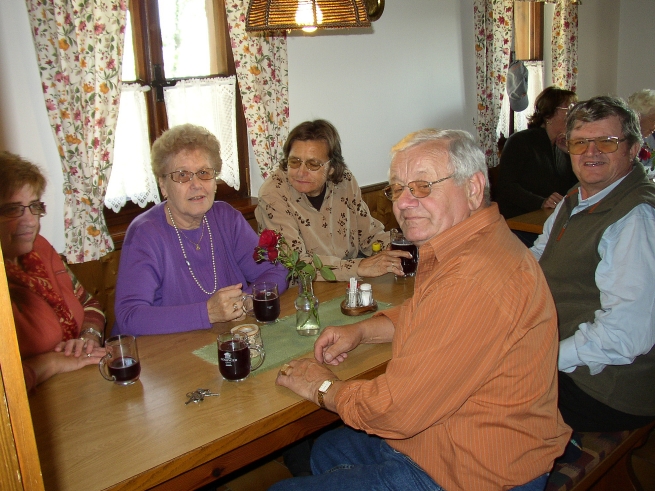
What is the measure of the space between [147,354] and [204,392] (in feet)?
1.13

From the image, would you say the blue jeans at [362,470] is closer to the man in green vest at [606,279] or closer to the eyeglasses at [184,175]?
the man in green vest at [606,279]

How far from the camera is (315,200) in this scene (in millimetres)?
2793

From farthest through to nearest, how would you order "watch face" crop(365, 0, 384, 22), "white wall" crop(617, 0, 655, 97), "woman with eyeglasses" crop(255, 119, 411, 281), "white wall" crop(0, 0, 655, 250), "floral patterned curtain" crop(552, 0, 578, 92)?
"white wall" crop(617, 0, 655, 97), "floral patterned curtain" crop(552, 0, 578, 92), "watch face" crop(365, 0, 384, 22), "white wall" crop(0, 0, 655, 250), "woman with eyeglasses" crop(255, 119, 411, 281)

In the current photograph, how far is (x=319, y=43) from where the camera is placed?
402 cm

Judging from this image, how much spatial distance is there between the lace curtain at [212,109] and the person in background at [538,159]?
2.03 meters

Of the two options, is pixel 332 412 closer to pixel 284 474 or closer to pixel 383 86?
pixel 284 474

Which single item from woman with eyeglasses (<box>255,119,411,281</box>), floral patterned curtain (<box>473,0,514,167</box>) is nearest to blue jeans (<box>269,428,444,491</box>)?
woman with eyeglasses (<box>255,119,411,281</box>)

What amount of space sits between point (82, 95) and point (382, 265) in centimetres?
172

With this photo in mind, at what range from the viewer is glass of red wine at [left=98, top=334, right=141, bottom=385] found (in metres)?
1.54

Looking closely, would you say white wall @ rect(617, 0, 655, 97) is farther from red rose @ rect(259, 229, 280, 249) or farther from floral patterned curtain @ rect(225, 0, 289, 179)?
red rose @ rect(259, 229, 280, 249)

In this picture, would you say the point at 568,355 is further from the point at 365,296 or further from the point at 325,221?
the point at 325,221

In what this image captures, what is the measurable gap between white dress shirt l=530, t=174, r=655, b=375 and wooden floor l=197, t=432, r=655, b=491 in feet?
3.37

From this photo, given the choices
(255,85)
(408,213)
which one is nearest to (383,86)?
(255,85)

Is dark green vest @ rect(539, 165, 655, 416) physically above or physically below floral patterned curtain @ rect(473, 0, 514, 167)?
below
